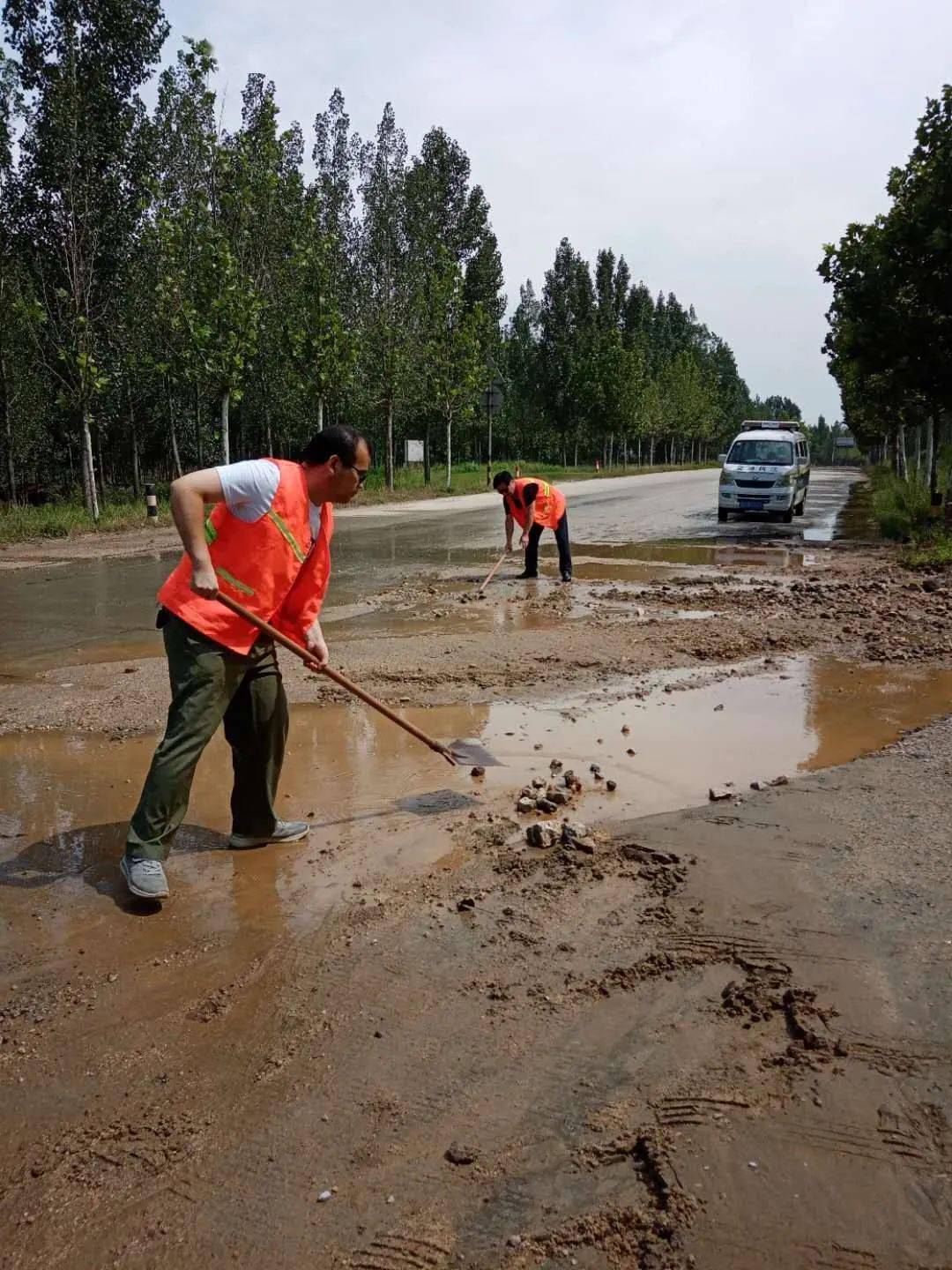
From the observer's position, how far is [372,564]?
47.4 ft

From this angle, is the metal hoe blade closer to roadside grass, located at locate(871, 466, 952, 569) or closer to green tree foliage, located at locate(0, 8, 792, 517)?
roadside grass, located at locate(871, 466, 952, 569)

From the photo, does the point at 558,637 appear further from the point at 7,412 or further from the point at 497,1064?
the point at 7,412

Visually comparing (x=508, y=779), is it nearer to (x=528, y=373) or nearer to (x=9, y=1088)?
(x=9, y=1088)

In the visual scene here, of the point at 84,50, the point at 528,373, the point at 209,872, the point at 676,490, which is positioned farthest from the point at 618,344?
the point at 209,872

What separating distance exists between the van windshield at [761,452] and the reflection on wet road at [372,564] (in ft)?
4.48

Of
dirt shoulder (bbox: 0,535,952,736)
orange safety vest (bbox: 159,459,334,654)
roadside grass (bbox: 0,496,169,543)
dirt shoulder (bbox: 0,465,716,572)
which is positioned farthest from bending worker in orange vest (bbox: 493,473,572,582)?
roadside grass (bbox: 0,496,169,543)

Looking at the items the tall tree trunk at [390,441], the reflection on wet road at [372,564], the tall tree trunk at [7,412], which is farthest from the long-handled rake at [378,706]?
the tall tree trunk at [390,441]

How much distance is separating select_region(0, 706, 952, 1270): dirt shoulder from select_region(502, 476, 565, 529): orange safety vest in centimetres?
801

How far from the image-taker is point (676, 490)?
34.3m

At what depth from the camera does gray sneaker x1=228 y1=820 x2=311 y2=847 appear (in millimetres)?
4285

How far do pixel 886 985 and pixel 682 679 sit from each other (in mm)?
4379

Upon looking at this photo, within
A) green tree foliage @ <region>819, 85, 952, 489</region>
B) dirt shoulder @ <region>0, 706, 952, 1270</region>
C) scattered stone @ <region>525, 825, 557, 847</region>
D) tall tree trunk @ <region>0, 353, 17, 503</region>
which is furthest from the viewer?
tall tree trunk @ <region>0, 353, 17, 503</region>

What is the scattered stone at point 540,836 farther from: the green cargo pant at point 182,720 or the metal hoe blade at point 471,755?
the green cargo pant at point 182,720

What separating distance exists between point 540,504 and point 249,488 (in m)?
8.41
